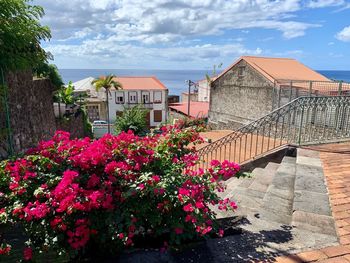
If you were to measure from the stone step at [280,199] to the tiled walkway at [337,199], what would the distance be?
544mm

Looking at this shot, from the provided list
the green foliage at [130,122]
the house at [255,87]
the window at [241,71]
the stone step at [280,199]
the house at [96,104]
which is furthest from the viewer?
the house at [96,104]

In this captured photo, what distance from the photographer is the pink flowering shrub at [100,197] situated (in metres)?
2.44

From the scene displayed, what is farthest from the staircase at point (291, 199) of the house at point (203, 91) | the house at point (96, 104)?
the house at point (96, 104)

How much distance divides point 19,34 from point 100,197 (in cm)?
346

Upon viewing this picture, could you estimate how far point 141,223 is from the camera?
2.71 meters

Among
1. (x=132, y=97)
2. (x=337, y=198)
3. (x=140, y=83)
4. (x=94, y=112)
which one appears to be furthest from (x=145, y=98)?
(x=337, y=198)

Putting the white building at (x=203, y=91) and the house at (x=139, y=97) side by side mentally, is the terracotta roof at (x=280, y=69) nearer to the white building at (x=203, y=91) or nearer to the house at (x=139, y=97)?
the white building at (x=203, y=91)

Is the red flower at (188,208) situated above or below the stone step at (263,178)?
above

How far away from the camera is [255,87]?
18938 millimetres

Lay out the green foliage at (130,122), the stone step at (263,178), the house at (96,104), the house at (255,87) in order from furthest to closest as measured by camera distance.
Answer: the house at (96,104), the green foliage at (130,122), the house at (255,87), the stone step at (263,178)

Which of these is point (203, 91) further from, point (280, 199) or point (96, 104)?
point (280, 199)

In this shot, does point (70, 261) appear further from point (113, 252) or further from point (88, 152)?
point (88, 152)

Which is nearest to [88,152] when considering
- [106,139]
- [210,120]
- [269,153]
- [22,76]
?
[106,139]

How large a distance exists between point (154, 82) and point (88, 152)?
39.5 m
